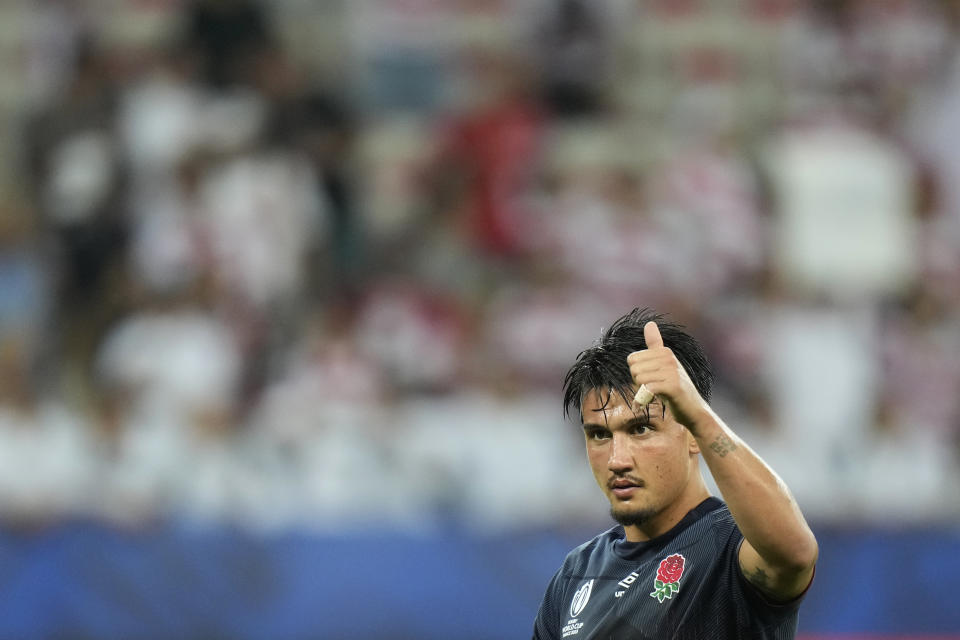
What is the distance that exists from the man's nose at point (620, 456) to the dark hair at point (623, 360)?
91mm

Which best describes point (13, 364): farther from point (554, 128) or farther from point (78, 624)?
point (554, 128)

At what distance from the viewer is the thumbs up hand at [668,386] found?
292 cm

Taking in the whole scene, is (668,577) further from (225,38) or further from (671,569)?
(225,38)

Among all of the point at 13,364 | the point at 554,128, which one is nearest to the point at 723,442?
the point at 13,364

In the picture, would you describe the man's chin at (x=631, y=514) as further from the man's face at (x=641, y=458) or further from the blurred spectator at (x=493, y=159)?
the blurred spectator at (x=493, y=159)

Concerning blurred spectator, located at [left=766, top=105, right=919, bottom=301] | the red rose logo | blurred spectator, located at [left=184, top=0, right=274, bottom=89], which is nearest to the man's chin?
the red rose logo

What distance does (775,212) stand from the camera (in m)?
9.15

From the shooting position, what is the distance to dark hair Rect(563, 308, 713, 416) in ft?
11.1

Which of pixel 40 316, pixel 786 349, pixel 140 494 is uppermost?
pixel 40 316

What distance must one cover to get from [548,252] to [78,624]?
11.8ft

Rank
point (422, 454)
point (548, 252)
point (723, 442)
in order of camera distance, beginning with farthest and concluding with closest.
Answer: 1. point (548, 252)
2. point (422, 454)
3. point (723, 442)

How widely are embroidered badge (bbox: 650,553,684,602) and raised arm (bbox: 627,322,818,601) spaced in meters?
0.34

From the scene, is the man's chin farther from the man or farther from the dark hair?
the dark hair

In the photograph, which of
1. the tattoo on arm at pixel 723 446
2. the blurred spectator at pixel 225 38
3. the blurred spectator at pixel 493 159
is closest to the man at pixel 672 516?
the tattoo on arm at pixel 723 446
